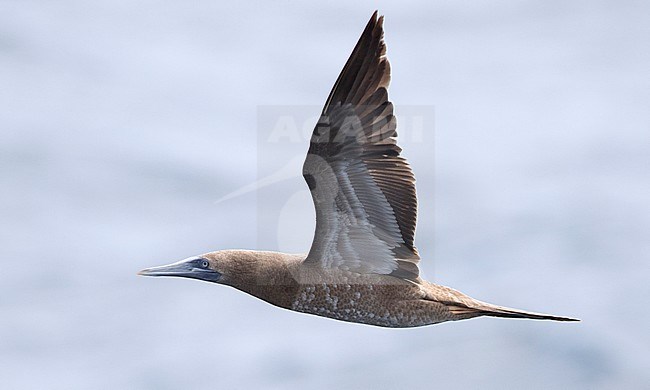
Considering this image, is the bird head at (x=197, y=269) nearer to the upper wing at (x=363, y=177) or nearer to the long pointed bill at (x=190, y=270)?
the long pointed bill at (x=190, y=270)

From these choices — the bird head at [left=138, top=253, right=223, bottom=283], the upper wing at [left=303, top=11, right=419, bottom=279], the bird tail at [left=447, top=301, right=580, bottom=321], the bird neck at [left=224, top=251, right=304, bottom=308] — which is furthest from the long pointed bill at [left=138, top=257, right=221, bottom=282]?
the bird tail at [left=447, top=301, right=580, bottom=321]

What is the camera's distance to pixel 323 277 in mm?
13727

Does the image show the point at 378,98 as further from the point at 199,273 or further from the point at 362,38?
the point at 199,273

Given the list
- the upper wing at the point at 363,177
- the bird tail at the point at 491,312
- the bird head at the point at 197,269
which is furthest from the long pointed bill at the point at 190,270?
the bird tail at the point at 491,312

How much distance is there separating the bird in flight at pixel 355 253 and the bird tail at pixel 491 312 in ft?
0.03

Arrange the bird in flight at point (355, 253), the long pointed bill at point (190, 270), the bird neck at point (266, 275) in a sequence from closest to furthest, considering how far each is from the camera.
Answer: the bird in flight at point (355, 253) → the bird neck at point (266, 275) → the long pointed bill at point (190, 270)

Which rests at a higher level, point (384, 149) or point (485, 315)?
point (384, 149)

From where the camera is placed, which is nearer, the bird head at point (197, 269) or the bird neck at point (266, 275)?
the bird neck at point (266, 275)

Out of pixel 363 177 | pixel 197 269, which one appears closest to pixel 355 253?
pixel 363 177

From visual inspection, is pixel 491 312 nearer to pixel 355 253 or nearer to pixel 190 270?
pixel 355 253

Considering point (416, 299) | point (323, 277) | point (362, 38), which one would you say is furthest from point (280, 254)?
point (362, 38)

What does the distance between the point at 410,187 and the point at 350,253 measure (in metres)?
1.06

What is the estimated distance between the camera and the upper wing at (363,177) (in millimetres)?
12742

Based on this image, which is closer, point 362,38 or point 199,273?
point 362,38
